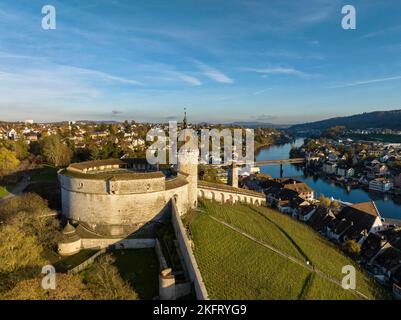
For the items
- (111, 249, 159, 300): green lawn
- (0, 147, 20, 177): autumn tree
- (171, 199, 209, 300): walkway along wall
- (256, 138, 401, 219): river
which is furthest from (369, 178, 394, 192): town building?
(0, 147, 20, 177): autumn tree

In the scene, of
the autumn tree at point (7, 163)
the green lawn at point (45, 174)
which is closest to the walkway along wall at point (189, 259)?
the green lawn at point (45, 174)

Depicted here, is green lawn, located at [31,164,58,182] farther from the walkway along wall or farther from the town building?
the town building

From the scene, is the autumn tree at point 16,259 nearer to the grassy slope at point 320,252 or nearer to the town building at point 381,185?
the grassy slope at point 320,252

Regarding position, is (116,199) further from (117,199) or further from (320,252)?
(320,252)

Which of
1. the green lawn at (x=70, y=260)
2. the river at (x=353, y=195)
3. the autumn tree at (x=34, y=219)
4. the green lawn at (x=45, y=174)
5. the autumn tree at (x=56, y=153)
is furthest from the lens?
the river at (x=353, y=195)

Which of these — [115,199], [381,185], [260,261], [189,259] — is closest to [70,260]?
[115,199]
